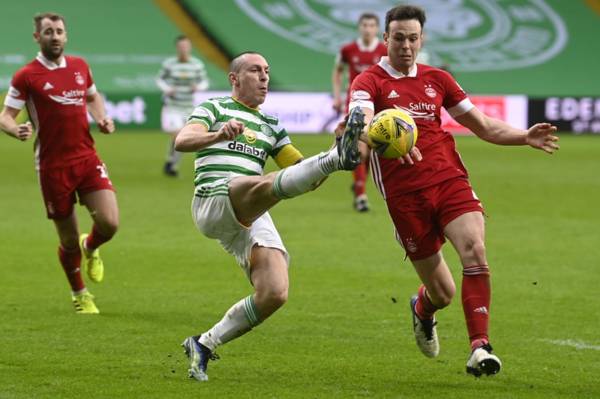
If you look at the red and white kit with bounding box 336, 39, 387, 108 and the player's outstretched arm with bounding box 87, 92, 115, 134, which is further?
the red and white kit with bounding box 336, 39, 387, 108

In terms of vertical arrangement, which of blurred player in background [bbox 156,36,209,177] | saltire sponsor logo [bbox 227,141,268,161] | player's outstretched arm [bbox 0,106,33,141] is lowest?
blurred player in background [bbox 156,36,209,177]

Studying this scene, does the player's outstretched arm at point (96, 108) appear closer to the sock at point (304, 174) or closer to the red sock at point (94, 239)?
the red sock at point (94, 239)

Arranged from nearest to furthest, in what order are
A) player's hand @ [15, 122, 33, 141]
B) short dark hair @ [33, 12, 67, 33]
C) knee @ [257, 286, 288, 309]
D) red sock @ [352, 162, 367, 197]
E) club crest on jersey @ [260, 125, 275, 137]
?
knee @ [257, 286, 288, 309] → club crest on jersey @ [260, 125, 275, 137] → player's hand @ [15, 122, 33, 141] → short dark hair @ [33, 12, 67, 33] → red sock @ [352, 162, 367, 197]

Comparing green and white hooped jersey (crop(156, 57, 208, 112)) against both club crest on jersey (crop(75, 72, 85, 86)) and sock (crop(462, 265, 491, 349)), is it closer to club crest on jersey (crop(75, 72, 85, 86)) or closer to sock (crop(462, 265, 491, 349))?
club crest on jersey (crop(75, 72, 85, 86))

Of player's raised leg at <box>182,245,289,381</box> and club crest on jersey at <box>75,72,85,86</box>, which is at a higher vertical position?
club crest on jersey at <box>75,72,85,86</box>

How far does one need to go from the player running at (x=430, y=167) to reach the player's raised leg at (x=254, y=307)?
35.0 inches

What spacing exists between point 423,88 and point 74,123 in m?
3.63

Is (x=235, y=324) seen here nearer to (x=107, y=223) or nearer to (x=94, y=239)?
(x=107, y=223)

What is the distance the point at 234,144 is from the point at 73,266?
3218mm

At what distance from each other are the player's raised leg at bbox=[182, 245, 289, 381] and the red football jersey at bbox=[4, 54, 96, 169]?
128 inches

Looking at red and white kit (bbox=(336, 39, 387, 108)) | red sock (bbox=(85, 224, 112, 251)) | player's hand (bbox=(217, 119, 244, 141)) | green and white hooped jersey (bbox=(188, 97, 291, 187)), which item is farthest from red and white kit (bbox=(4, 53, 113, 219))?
red and white kit (bbox=(336, 39, 387, 108))

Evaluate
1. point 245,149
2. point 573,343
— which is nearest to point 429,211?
point 245,149

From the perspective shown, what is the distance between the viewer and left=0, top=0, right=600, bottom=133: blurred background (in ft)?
127

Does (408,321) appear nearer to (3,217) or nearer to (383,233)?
(383,233)
